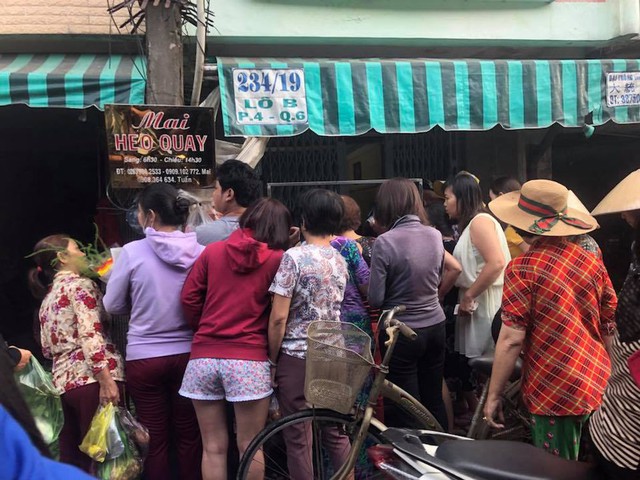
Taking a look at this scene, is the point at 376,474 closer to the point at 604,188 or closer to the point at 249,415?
the point at 249,415

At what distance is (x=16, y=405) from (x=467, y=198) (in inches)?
128

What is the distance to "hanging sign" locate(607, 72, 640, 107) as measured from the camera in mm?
4770

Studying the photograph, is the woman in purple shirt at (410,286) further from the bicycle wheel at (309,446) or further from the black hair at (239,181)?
the black hair at (239,181)

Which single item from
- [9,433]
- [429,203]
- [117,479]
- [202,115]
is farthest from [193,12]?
[9,433]

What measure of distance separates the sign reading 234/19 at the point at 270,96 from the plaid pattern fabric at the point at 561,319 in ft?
7.57

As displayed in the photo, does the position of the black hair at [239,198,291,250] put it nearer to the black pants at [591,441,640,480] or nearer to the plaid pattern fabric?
the plaid pattern fabric

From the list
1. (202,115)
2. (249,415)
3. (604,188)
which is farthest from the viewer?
(604,188)

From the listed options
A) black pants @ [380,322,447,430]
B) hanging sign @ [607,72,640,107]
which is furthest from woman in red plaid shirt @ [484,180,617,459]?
hanging sign @ [607,72,640,107]

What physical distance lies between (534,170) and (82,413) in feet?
18.3

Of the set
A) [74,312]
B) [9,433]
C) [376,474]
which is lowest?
[376,474]

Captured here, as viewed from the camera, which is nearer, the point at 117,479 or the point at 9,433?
the point at 9,433

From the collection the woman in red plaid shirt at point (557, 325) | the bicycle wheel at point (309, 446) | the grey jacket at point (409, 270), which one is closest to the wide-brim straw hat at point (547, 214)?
the woman in red plaid shirt at point (557, 325)

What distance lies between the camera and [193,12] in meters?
4.24

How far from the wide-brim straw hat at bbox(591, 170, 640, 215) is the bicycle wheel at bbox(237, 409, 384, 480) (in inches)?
59.6
